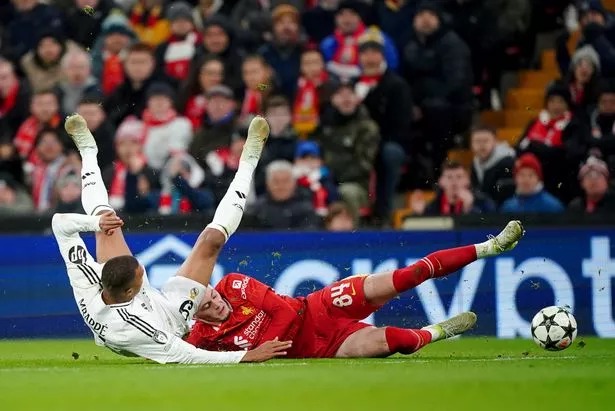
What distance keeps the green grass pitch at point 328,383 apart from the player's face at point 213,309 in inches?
21.1

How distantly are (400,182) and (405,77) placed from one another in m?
1.39

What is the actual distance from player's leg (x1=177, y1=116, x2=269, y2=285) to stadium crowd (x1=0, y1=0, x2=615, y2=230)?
398cm

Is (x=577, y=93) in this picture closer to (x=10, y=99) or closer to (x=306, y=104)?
(x=306, y=104)

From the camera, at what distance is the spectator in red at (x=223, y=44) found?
63.5 feet

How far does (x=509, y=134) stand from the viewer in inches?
797

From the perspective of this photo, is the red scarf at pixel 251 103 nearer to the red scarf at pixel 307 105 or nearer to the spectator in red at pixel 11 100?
the red scarf at pixel 307 105

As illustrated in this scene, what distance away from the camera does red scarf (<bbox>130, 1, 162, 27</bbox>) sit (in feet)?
68.2

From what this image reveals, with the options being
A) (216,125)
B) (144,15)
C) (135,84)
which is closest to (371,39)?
(216,125)

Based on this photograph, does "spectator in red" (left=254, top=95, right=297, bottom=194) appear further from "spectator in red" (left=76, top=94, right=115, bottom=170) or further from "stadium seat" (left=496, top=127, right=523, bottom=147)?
"stadium seat" (left=496, top=127, right=523, bottom=147)

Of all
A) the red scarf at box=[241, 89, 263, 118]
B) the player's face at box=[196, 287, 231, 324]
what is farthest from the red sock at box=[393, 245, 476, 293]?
the red scarf at box=[241, 89, 263, 118]

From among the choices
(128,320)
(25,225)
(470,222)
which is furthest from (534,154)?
(128,320)

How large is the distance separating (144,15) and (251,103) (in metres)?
2.86

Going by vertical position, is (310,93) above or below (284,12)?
below

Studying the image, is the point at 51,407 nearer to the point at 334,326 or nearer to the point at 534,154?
the point at 334,326
